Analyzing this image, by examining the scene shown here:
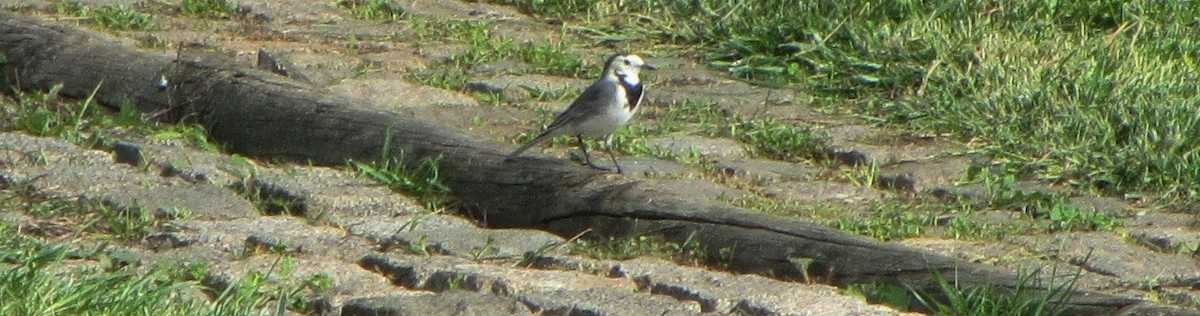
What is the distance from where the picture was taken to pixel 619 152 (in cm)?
609

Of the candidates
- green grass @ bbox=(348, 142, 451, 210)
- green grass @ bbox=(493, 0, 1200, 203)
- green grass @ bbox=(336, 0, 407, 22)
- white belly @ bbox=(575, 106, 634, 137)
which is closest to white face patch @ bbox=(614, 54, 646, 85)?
white belly @ bbox=(575, 106, 634, 137)

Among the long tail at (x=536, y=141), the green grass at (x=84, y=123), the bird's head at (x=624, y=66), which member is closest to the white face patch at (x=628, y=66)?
the bird's head at (x=624, y=66)

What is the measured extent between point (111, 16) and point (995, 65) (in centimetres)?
328

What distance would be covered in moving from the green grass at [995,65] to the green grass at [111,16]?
5.70ft

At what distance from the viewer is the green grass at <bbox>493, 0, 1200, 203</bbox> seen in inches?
232

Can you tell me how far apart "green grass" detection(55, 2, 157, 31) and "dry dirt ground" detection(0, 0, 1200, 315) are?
96mm

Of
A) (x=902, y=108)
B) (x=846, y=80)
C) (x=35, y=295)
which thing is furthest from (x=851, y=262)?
(x=846, y=80)

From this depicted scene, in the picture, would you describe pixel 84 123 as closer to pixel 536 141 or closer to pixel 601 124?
pixel 536 141

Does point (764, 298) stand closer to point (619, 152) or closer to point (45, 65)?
point (619, 152)

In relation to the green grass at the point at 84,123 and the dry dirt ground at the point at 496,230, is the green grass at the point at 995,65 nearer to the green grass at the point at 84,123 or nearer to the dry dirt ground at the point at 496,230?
the dry dirt ground at the point at 496,230

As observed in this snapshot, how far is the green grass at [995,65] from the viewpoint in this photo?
19.3 feet

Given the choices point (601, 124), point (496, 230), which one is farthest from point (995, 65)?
point (496, 230)

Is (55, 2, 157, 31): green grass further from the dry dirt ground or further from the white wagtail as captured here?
the white wagtail

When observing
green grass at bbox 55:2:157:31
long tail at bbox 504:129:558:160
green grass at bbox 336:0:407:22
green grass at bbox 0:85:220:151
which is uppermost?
long tail at bbox 504:129:558:160
